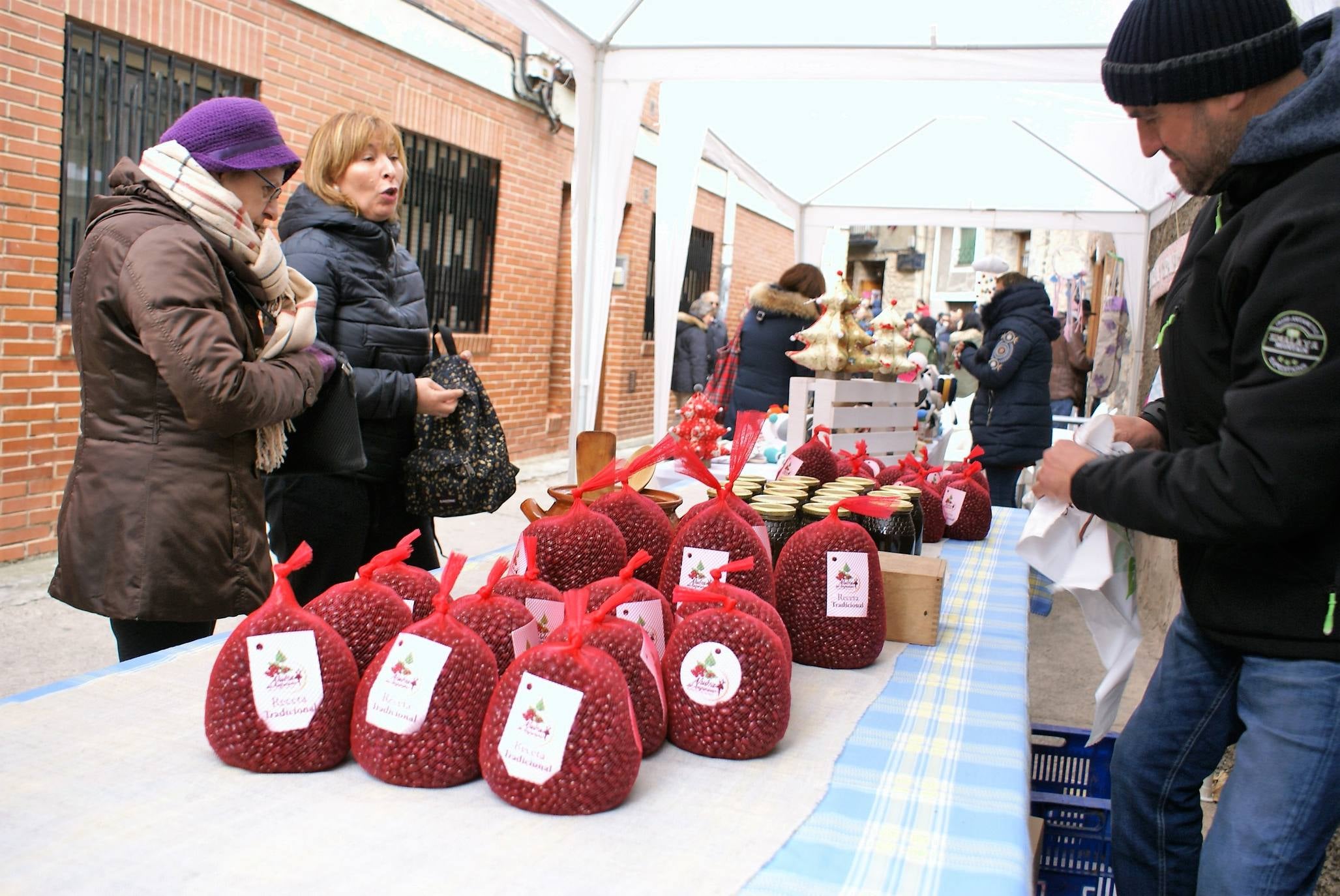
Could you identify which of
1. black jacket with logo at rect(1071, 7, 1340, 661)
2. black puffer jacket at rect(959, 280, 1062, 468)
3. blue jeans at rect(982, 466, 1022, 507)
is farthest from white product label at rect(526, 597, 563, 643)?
blue jeans at rect(982, 466, 1022, 507)

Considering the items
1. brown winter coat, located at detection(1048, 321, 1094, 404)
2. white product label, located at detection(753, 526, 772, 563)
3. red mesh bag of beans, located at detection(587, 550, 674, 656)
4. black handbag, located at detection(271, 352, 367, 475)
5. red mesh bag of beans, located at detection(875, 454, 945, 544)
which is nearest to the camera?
red mesh bag of beans, located at detection(587, 550, 674, 656)

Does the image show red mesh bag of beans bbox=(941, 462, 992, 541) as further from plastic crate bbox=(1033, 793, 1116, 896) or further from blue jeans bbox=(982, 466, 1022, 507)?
blue jeans bbox=(982, 466, 1022, 507)

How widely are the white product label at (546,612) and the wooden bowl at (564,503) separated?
1.26 ft

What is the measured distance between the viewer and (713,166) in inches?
468

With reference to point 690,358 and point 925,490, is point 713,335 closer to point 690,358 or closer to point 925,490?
point 690,358

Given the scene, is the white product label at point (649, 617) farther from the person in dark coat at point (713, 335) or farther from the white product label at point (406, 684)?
the person in dark coat at point (713, 335)

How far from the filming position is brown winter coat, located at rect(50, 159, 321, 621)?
5.34ft

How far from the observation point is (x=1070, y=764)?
6.64 feet

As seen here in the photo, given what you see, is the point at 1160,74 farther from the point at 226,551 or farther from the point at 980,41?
the point at 980,41

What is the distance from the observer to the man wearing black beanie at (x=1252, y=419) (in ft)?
3.68

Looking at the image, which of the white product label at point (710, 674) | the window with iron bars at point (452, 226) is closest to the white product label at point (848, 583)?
the white product label at point (710, 674)

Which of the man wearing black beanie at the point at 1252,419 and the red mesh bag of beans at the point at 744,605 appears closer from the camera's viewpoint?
the man wearing black beanie at the point at 1252,419

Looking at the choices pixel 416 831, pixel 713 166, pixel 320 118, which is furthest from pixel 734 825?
pixel 713 166

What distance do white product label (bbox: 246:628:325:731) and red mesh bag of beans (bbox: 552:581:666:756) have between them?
26 centimetres
